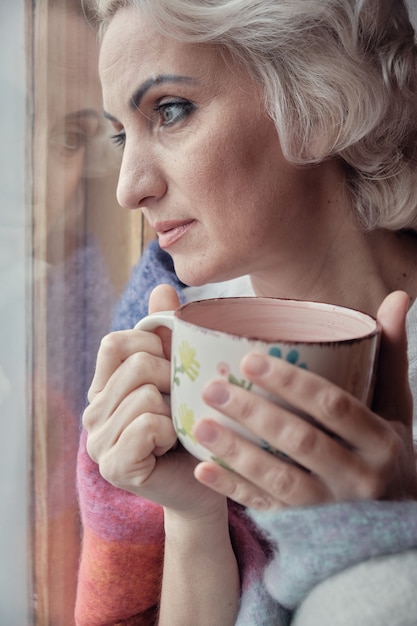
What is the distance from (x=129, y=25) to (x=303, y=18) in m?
0.13

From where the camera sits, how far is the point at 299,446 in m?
0.28

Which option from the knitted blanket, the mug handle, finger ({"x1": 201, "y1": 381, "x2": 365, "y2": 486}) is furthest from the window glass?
finger ({"x1": 201, "y1": 381, "x2": 365, "y2": 486})

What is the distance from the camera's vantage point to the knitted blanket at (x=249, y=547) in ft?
0.98

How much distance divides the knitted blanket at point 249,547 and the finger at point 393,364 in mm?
61

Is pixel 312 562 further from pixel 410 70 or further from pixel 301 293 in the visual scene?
pixel 410 70

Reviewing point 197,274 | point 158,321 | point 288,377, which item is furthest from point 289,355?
point 197,274

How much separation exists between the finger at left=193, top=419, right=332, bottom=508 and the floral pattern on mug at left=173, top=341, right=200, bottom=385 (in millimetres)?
23

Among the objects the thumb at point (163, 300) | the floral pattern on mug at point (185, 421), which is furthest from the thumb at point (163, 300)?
the floral pattern on mug at point (185, 421)

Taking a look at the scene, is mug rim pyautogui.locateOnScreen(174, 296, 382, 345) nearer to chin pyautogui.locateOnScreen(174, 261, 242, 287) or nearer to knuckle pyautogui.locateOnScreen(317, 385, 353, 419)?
knuckle pyautogui.locateOnScreen(317, 385, 353, 419)

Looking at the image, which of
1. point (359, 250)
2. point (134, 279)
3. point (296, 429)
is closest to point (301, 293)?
point (359, 250)

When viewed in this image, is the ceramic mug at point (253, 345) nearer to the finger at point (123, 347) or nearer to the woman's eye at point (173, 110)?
the finger at point (123, 347)

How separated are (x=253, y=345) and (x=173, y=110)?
0.27 metres

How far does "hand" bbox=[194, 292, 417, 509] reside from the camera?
276mm

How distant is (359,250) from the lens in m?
0.59
